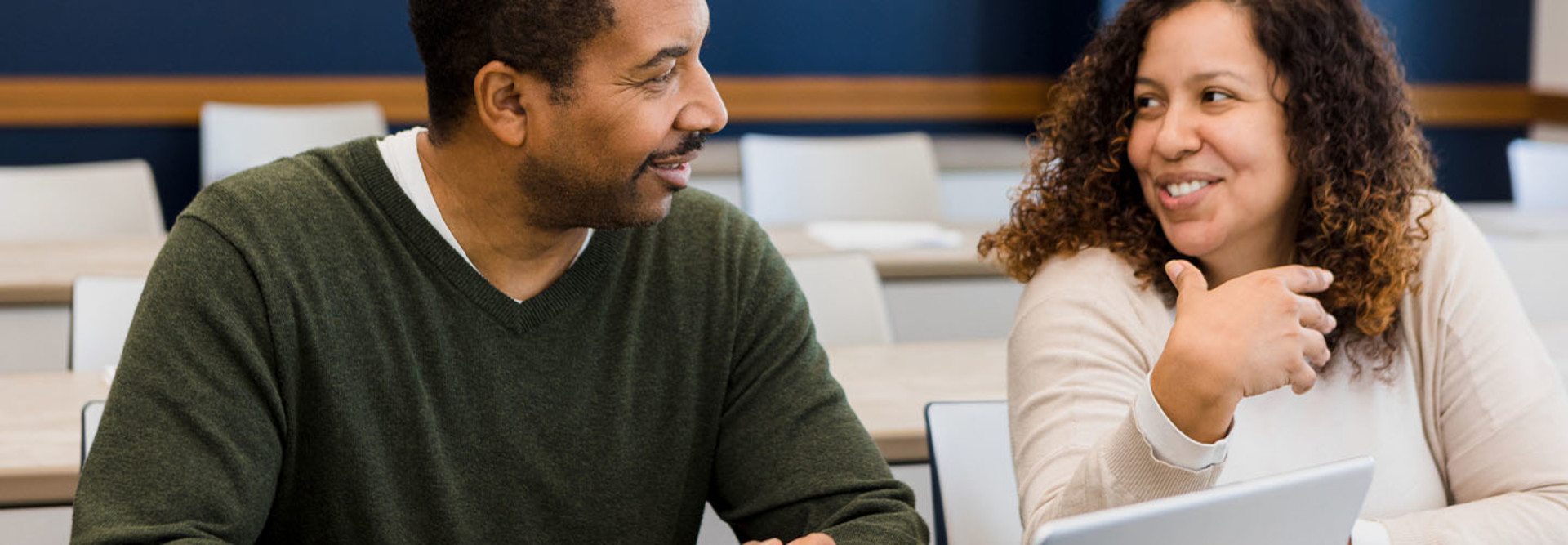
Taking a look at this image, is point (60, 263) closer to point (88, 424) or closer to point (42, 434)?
point (42, 434)

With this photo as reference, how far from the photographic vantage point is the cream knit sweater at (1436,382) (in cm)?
140

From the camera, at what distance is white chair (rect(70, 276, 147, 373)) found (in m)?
1.95

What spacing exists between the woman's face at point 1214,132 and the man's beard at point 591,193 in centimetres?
50

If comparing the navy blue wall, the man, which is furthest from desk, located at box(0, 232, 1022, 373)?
the navy blue wall

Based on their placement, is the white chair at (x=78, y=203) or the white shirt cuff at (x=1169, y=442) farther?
the white chair at (x=78, y=203)

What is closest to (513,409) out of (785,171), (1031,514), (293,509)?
(293,509)

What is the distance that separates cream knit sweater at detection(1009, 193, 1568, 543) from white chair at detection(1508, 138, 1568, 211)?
273cm

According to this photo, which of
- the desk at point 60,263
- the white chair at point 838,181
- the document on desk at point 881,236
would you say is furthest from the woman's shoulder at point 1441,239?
the white chair at point 838,181

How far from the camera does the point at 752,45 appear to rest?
5.46 meters

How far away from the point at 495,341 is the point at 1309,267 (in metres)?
0.77

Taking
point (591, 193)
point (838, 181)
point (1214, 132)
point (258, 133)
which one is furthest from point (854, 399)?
point (258, 133)

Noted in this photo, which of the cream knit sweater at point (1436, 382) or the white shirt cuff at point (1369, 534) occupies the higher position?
the cream knit sweater at point (1436, 382)

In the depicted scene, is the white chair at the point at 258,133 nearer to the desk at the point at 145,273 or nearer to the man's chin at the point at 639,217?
the desk at the point at 145,273

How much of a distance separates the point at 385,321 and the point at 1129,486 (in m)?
0.64
